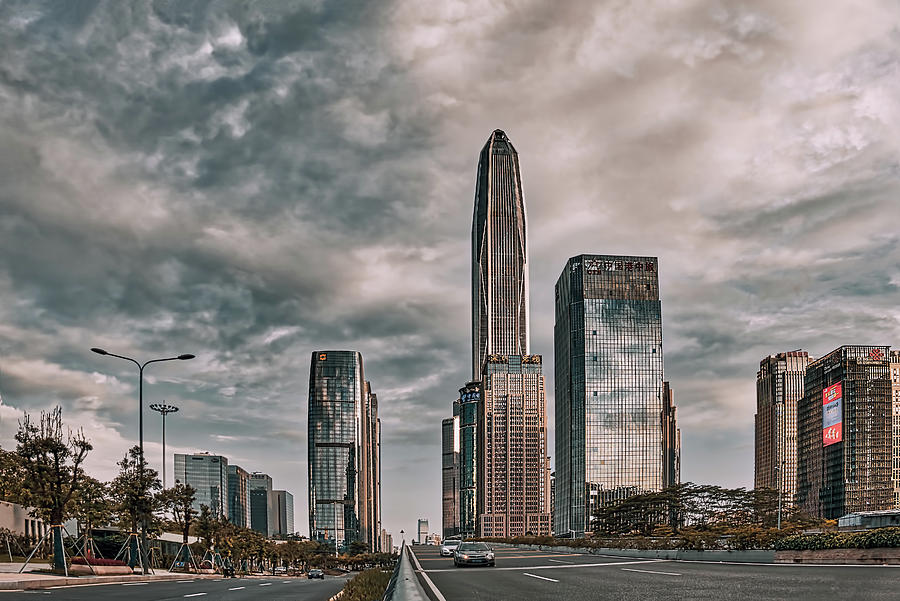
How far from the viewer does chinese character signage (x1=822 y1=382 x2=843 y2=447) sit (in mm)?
101375

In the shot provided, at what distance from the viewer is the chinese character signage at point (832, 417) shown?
10138 cm

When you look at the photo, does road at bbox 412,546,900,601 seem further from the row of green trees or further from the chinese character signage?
the row of green trees

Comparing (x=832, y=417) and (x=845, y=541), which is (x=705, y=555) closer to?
(x=845, y=541)

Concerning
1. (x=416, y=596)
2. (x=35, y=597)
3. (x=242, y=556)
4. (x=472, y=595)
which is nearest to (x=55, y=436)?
(x=35, y=597)

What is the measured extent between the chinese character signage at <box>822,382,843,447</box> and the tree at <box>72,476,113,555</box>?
8116 centimetres

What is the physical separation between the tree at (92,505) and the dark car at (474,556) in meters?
32.2

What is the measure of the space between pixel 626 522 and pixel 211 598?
132656 millimetres

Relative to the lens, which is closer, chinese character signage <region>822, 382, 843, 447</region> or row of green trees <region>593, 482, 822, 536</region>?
chinese character signage <region>822, 382, 843, 447</region>

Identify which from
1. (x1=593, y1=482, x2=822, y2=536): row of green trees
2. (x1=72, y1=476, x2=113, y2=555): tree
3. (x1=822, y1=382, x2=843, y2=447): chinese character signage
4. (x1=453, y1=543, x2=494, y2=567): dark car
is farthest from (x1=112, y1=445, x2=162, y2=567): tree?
(x1=593, y1=482, x2=822, y2=536): row of green trees

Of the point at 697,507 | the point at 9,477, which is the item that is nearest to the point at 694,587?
the point at 9,477

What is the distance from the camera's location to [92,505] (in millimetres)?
61312

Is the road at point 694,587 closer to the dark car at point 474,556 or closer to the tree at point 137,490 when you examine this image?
the dark car at point 474,556

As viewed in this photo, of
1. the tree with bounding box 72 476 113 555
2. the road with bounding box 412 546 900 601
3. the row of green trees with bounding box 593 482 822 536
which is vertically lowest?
the row of green trees with bounding box 593 482 822 536

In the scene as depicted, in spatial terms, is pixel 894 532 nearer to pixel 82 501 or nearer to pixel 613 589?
pixel 613 589
